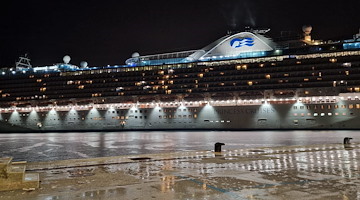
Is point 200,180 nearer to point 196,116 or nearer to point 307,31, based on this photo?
point 196,116

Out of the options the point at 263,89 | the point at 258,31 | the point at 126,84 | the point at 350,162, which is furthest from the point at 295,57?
the point at 350,162

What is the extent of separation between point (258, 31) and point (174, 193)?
7342 cm

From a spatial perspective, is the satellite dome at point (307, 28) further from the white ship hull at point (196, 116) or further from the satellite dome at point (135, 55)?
the satellite dome at point (135, 55)

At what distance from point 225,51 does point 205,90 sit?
13.3 m

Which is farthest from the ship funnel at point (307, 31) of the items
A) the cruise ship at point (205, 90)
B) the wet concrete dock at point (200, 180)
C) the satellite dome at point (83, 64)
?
the wet concrete dock at point (200, 180)

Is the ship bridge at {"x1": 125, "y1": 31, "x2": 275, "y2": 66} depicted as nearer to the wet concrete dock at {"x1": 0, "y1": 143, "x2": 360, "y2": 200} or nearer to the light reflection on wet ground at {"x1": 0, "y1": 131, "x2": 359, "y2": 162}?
the light reflection on wet ground at {"x1": 0, "y1": 131, "x2": 359, "y2": 162}

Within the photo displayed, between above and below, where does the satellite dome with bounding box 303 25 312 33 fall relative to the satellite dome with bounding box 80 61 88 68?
above

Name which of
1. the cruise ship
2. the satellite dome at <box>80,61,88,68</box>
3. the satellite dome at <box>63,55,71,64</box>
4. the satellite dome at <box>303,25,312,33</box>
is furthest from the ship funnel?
the satellite dome at <box>63,55,71,64</box>

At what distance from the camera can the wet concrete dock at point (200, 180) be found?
6582mm

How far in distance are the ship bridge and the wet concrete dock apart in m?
60.0

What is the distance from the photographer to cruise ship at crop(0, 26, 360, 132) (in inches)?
2249

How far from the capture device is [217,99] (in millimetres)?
64188

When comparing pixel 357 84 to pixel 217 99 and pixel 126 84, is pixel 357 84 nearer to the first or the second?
pixel 217 99

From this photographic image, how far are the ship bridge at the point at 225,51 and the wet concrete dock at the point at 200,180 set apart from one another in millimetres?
60042
